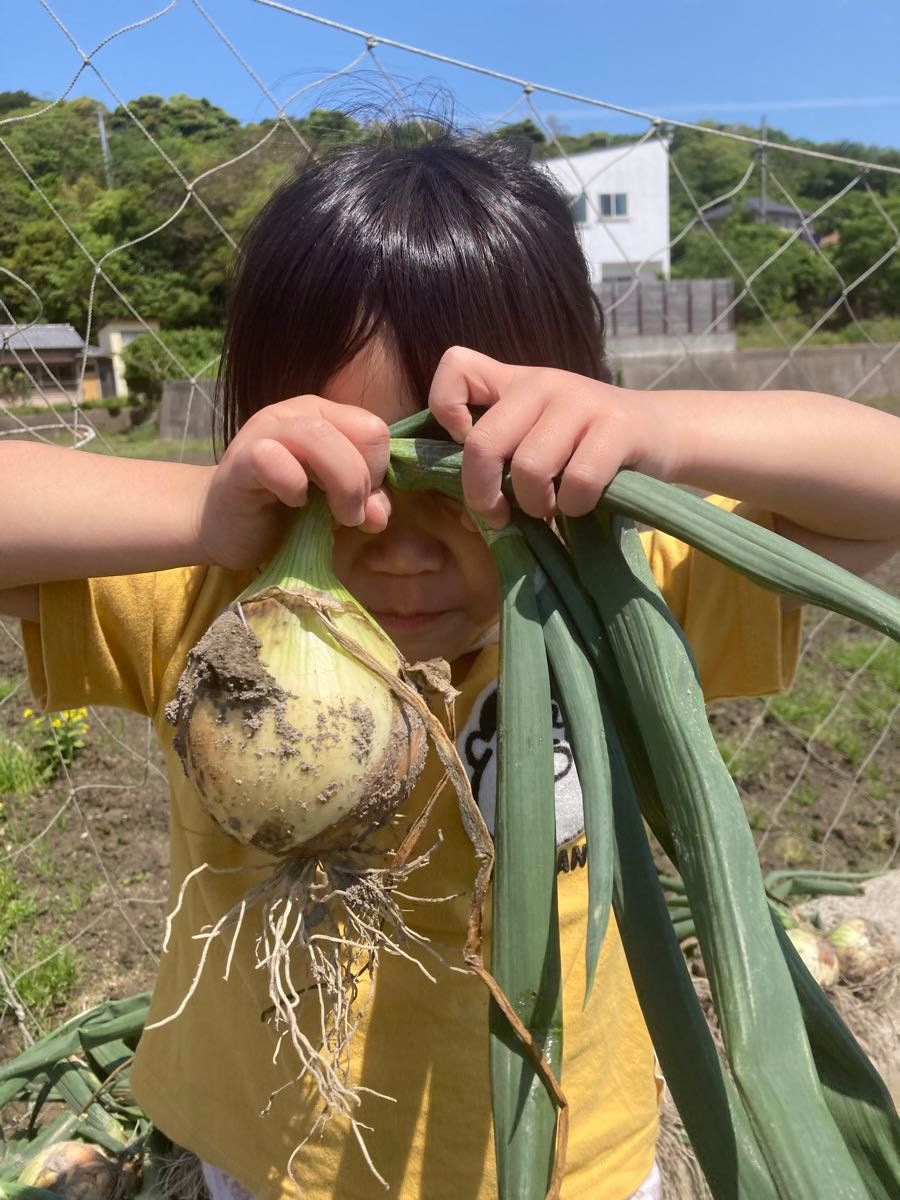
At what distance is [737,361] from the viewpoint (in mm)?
10172

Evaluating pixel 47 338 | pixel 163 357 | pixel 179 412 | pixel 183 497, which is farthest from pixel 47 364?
pixel 179 412


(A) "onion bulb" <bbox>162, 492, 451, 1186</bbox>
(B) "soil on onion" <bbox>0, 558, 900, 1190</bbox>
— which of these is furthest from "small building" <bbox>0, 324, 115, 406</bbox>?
(A) "onion bulb" <bbox>162, 492, 451, 1186</bbox>

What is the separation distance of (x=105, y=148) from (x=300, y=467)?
4.98 ft

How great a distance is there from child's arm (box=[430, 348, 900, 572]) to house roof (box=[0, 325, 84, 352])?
1319 mm

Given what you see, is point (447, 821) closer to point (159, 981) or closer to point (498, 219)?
point (159, 981)

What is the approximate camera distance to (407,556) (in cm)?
81

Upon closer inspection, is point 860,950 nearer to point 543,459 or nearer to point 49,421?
point 543,459

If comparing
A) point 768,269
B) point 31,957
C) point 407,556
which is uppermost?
point 768,269

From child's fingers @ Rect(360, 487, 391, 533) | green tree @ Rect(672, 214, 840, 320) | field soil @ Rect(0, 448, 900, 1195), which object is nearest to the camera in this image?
child's fingers @ Rect(360, 487, 391, 533)

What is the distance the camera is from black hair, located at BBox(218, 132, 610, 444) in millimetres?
818

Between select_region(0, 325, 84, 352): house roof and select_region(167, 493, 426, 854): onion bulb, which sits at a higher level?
select_region(0, 325, 84, 352): house roof

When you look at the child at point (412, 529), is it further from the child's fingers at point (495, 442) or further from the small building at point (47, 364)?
the small building at point (47, 364)

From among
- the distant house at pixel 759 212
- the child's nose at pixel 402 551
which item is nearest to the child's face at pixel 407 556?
the child's nose at pixel 402 551

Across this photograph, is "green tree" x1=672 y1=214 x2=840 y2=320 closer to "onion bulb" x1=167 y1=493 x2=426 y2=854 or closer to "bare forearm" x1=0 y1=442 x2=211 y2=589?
"bare forearm" x1=0 y1=442 x2=211 y2=589
